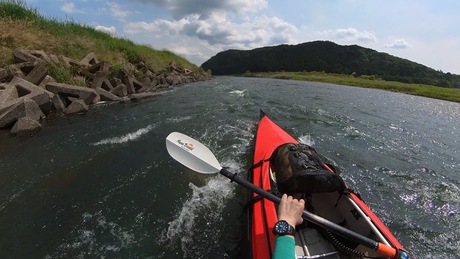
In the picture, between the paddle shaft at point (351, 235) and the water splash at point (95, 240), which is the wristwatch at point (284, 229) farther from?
the water splash at point (95, 240)

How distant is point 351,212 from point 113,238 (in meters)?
3.26

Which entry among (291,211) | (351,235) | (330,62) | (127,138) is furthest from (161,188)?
(330,62)

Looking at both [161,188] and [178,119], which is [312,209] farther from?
[178,119]

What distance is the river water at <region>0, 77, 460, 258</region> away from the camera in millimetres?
3818

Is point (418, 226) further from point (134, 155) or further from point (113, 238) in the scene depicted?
point (134, 155)

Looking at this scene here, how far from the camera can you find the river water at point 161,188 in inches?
150

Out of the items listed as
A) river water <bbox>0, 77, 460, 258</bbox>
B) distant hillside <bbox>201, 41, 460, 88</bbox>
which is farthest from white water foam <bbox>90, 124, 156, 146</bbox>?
distant hillside <bbox>201, 41, 460, 88</bbox>

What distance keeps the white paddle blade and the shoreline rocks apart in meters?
4.99

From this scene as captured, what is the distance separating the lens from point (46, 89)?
30.9 ft

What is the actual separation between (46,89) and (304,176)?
31.2ft

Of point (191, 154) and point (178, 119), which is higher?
point (191, 154)

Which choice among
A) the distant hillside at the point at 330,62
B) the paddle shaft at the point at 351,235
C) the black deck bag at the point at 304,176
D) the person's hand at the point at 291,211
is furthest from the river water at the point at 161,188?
the distant hillside at the point at 330,62

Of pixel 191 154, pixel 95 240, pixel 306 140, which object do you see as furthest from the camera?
pixel 306 140

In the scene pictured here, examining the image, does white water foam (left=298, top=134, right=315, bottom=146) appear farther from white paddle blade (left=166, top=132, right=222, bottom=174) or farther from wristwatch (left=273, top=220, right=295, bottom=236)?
wristwatch (left=273, top=220, right=295, bottom=236)
